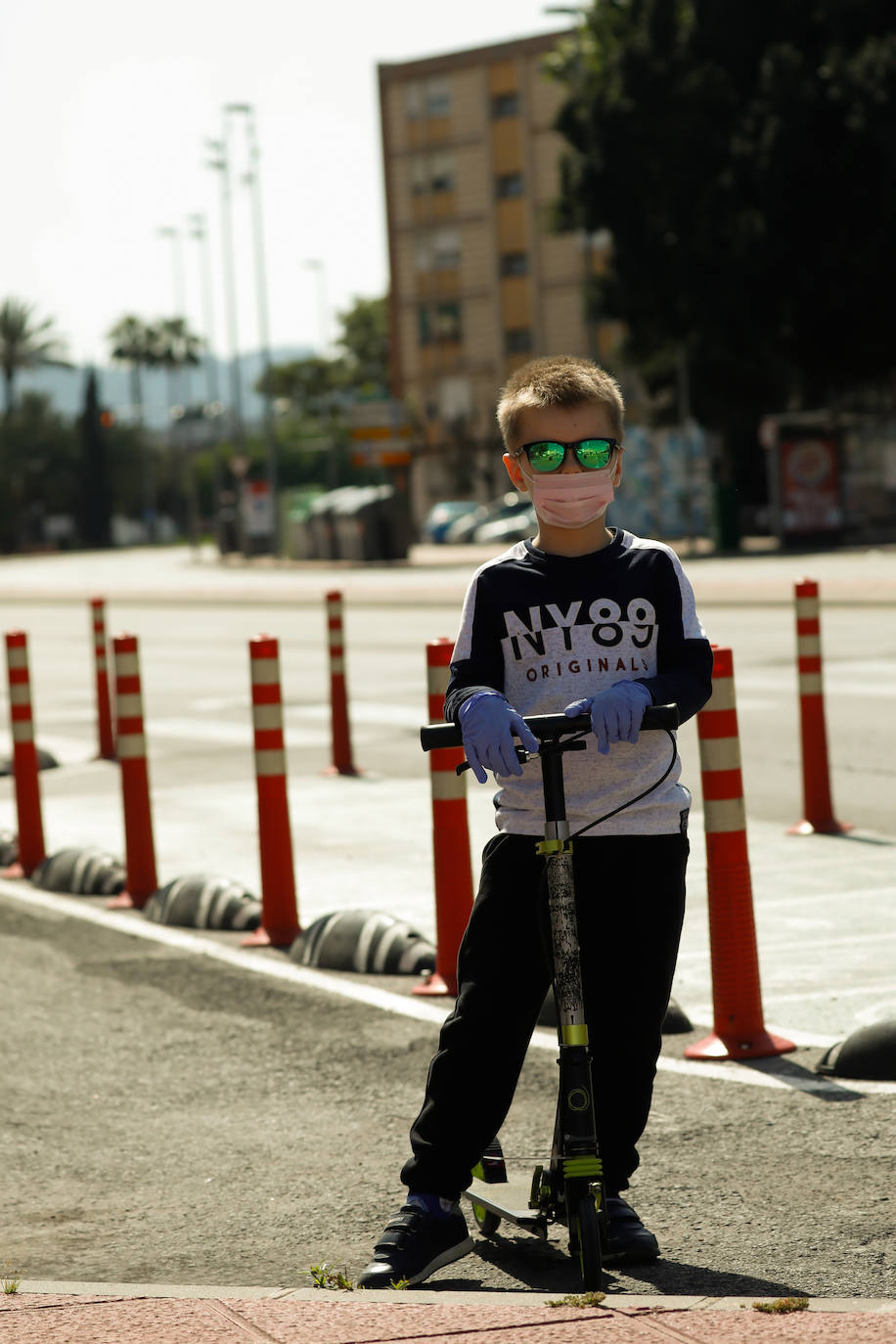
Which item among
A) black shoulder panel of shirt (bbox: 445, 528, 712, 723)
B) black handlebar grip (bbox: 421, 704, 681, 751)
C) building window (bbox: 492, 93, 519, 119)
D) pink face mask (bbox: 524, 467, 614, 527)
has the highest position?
building window (bbox: 492, 93, 519, 119)

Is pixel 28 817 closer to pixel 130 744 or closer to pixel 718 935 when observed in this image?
pixel 130 744

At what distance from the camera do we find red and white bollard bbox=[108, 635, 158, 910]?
310 inches

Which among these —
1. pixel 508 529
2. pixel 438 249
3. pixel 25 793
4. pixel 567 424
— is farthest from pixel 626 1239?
pixel 438 249

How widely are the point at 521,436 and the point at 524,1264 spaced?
4.85ft

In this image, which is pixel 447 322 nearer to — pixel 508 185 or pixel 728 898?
pixel 508 185

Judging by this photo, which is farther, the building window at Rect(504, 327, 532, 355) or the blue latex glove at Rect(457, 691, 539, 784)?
the building window at Rect(504, 327, 532, 355)

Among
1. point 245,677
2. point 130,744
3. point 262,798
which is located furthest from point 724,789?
point 245,677

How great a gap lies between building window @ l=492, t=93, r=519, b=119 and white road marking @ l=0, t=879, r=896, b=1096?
79433mm

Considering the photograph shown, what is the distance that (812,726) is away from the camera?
28.8 feet

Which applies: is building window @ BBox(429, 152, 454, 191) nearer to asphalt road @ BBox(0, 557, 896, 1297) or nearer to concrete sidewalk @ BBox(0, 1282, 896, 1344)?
asphalt road @ BBox(0, 557, 896, 1297)

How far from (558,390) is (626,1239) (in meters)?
1.50

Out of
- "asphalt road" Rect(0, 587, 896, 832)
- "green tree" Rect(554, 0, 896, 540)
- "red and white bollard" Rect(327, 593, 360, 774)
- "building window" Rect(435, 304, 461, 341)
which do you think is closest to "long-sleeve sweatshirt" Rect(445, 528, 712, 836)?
"asphalt road" Rect(0, 587, 896, 832)

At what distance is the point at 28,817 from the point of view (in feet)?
29.6

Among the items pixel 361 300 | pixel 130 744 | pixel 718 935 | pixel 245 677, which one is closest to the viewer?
pixel 718 935
